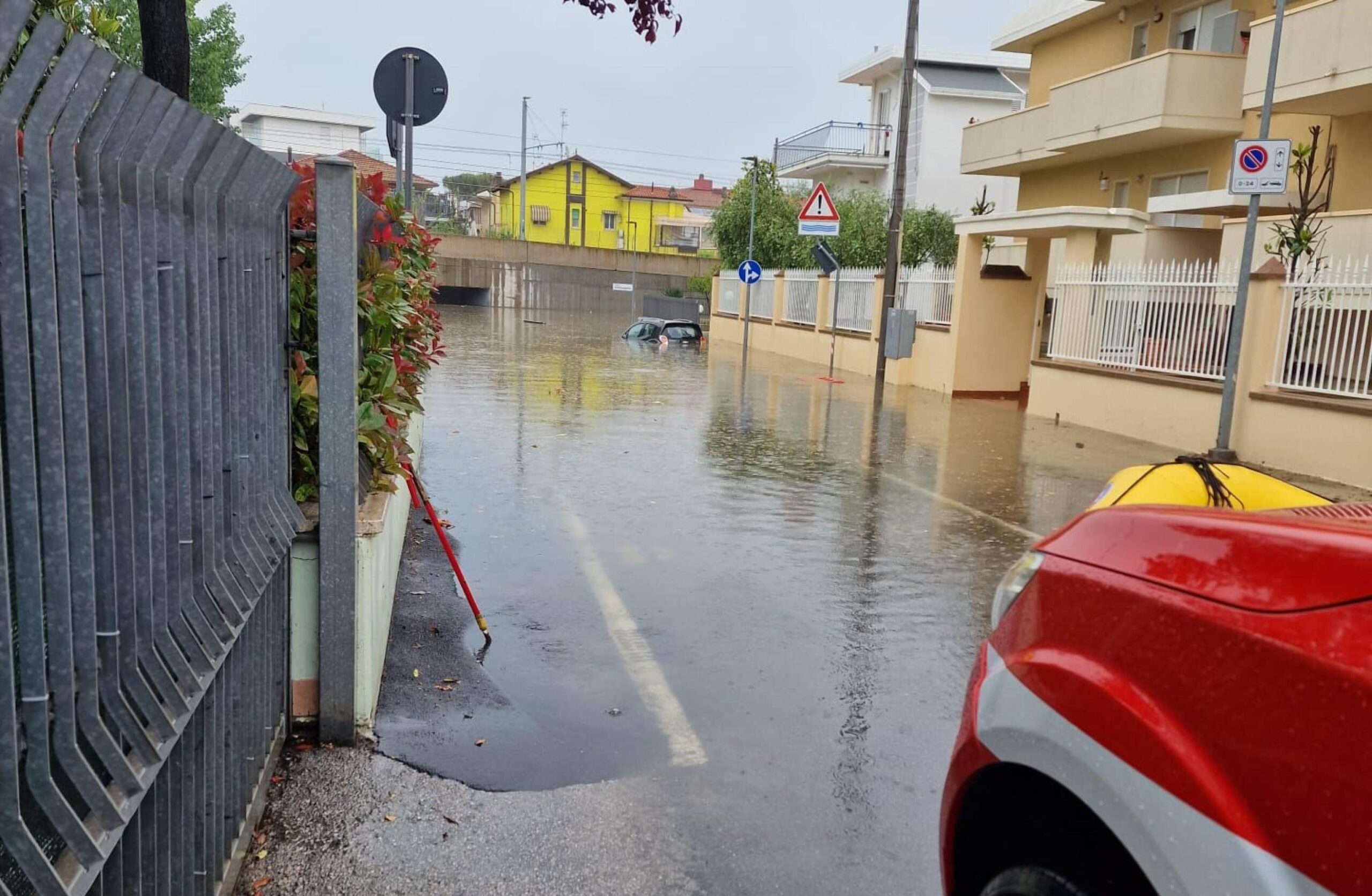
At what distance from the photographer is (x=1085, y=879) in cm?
193

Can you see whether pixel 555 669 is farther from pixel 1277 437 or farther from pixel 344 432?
pixel 1277 437

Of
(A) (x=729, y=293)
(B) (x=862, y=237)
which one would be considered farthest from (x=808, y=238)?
(A) (x=729, y=293)

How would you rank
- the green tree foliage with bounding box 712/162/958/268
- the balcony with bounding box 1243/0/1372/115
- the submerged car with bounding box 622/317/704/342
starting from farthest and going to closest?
the green tree foliage with bounding box 712/162/958/268 < the submerged car with bounding box 622/317/704/342 < the balcony with bounding box 1243/0/1372/115

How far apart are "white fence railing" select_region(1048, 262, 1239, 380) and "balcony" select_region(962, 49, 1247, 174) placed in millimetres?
4765

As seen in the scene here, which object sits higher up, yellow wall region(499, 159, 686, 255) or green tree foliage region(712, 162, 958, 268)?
yellow wall region(499, 159, 686, 255)

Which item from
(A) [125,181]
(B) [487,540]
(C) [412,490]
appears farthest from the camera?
(B) [487,540]

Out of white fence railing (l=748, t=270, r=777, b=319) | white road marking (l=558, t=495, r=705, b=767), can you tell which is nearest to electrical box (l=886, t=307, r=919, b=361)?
white fence railing (l=748, t=270, r=777, b=319)

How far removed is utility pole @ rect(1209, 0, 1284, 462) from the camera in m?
10.7

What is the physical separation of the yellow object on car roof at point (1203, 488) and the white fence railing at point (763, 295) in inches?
1029

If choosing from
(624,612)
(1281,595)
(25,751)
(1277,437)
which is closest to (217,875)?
(25,751)

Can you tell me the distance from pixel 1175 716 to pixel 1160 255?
18909 mm

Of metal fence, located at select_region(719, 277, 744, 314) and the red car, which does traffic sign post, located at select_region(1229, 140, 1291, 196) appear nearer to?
the red car

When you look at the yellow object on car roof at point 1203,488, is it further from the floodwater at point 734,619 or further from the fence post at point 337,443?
the fence post at point 337,443

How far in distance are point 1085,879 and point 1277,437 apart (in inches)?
426
